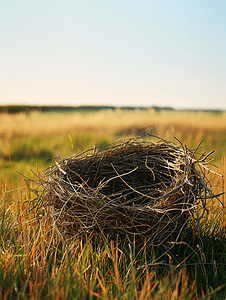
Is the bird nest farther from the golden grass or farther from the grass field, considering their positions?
the golden grass

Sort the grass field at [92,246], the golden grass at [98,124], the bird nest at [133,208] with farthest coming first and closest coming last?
the golden grass at [98,124], the bird nest at [133,208], the grass field at [92,246]

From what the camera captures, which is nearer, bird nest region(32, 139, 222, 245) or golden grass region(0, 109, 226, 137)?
bird nest region(32, 139, 222, 245)

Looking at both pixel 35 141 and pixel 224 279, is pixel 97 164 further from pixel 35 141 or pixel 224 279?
pixel 35 141

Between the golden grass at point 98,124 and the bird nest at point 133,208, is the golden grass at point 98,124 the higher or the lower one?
the higher one

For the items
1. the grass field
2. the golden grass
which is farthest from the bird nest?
the golden grass

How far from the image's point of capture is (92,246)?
1.46 meters

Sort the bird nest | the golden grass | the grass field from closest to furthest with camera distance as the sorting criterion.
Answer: the grass field
the bird nest
the golden grass

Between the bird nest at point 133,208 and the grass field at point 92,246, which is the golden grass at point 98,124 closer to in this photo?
the grass field at point 92,246

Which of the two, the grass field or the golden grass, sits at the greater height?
the golden grass

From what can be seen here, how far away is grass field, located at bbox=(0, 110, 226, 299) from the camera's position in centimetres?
103

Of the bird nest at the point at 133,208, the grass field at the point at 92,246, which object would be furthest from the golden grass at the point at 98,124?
the bird nest at the point at 133,208

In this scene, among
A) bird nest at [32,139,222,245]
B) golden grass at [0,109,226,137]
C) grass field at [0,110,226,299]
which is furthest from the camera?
golden grass at [0,109,226,137]

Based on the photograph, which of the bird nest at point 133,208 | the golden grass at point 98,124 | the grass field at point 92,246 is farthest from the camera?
the golden grass at point 98,124

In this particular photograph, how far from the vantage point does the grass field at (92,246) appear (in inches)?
40.4
